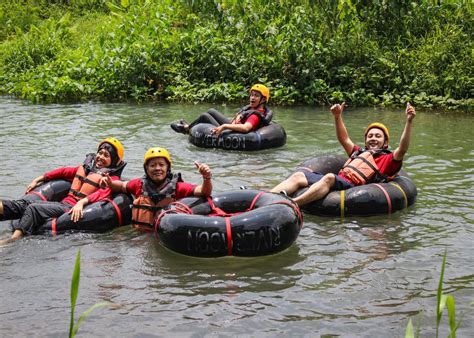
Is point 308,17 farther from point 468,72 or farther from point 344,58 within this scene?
point 468,72

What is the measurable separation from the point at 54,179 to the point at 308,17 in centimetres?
1043

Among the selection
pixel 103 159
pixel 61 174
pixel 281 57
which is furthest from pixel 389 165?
pixel 281 57

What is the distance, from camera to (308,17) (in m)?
16.6

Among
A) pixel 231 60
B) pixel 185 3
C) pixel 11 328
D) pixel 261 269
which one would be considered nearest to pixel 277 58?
pixel 231 60

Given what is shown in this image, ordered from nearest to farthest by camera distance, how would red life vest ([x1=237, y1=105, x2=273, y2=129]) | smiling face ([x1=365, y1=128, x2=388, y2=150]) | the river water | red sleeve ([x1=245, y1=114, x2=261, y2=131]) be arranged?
the river water → smiling face ([x1=365, y1=128, x2=388, y2=150]) → red sleeve ([x1=245, y1=114, x2=261, y2=131]) → red life vest ([x1=237, y1=105, x2=273, y2=129])

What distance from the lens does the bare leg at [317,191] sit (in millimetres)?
7397

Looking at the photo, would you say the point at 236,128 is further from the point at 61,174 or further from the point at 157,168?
the point at 157,168

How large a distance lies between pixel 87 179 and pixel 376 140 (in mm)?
3359

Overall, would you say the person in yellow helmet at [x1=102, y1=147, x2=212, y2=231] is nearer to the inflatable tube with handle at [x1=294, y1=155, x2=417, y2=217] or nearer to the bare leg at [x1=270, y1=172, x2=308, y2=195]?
the bare leg at [x1=270, y1=172, x2=308, y2=195]

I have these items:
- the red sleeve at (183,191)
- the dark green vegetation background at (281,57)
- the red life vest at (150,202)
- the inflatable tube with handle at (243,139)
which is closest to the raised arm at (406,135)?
the red sleeve at (183,191)

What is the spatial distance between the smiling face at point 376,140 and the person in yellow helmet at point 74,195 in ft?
9.56

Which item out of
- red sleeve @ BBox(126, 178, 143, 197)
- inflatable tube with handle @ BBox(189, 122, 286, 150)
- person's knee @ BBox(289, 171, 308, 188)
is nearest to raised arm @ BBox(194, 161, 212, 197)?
red sleeve @ BBox(126, 178, 143, 197)

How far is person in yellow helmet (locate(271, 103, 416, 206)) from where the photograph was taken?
7.45 m

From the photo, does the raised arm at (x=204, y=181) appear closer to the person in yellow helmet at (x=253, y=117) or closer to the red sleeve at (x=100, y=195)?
the red sleeve at (x=100, y=195)
